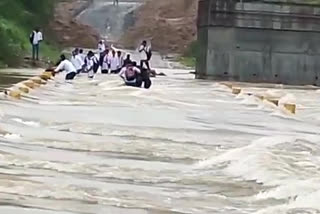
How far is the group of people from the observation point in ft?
84.4

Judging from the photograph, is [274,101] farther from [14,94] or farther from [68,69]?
[68,69]

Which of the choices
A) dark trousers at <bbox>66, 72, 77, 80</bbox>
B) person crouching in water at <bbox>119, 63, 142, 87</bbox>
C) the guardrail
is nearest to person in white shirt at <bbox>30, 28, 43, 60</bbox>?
the guardrail

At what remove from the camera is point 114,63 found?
3619 centimetres

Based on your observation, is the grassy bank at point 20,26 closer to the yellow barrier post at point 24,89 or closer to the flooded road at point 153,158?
the yellow barrier post at point 24,89

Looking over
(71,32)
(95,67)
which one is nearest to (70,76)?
(95,67)

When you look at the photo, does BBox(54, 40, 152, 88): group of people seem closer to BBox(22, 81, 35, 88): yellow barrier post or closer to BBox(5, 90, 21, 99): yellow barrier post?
BBox(22, 81, 35, 88): yellow barrier post

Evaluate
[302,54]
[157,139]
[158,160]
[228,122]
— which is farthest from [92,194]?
[302,54]

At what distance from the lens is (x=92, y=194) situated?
31.4ft

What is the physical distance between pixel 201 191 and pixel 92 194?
1.22 meters

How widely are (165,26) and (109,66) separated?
34.0 m

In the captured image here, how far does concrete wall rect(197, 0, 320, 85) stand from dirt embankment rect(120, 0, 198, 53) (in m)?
32.9

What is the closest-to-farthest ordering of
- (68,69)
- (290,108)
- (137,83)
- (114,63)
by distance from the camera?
1. (290,108)
2. (137,83)
3. (68,69)
4. (114,63)

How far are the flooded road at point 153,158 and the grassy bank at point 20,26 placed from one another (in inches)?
650

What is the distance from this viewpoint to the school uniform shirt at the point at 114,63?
3597cm
